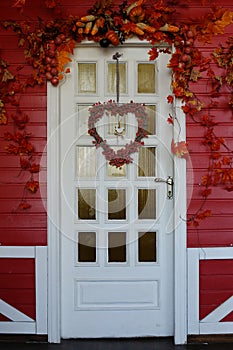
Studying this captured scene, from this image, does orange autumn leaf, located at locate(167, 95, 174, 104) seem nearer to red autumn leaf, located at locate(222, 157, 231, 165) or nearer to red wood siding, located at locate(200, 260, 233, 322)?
red autumn leaf, located at locate(222, 157, 231, 165)

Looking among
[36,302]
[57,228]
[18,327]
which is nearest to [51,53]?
[57,228]

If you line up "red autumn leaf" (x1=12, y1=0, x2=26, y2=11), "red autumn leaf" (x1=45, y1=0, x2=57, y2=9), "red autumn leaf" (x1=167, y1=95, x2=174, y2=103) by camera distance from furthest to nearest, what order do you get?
"red autumn leaf" (x1=167, y1=95, x2=174, y2=103) → "red autumn leaf" (x1=45, y1=0, x2=57, y2=9) → "red autumn leaf" (x1=12, y1=0, x2=26, y2=11)

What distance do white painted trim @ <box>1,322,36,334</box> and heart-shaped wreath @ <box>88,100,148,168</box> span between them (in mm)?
1274

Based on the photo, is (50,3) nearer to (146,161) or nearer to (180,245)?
(146,161)

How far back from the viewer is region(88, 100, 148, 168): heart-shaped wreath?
11.3ft

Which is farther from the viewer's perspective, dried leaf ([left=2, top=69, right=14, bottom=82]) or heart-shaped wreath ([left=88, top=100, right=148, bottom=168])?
heart-shaped wreath ([left=88, top=100, right=148, bottom=168])

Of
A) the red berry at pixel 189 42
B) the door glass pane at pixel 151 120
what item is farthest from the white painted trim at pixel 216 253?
the red berry at pixel 189 42

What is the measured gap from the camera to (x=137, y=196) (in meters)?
3.47

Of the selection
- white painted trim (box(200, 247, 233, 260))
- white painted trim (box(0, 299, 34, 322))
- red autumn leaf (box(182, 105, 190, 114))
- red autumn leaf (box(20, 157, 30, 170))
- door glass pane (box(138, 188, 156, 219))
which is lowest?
white painted trim (box(0, 299, 34, 322))

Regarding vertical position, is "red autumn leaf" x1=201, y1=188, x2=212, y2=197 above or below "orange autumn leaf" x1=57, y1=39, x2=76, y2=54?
below

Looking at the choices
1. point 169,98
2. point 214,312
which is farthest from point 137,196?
point 214,312

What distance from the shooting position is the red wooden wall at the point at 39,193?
337cm

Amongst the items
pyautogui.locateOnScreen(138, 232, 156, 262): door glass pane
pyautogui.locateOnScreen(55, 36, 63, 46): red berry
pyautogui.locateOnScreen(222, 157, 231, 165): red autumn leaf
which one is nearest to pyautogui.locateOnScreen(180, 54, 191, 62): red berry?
pyautogui.locateOnScreen(222, 157, 231, 165): red autumn leaf

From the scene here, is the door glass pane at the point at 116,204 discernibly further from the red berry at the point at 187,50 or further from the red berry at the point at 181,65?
the red berry at the point at 187,50
